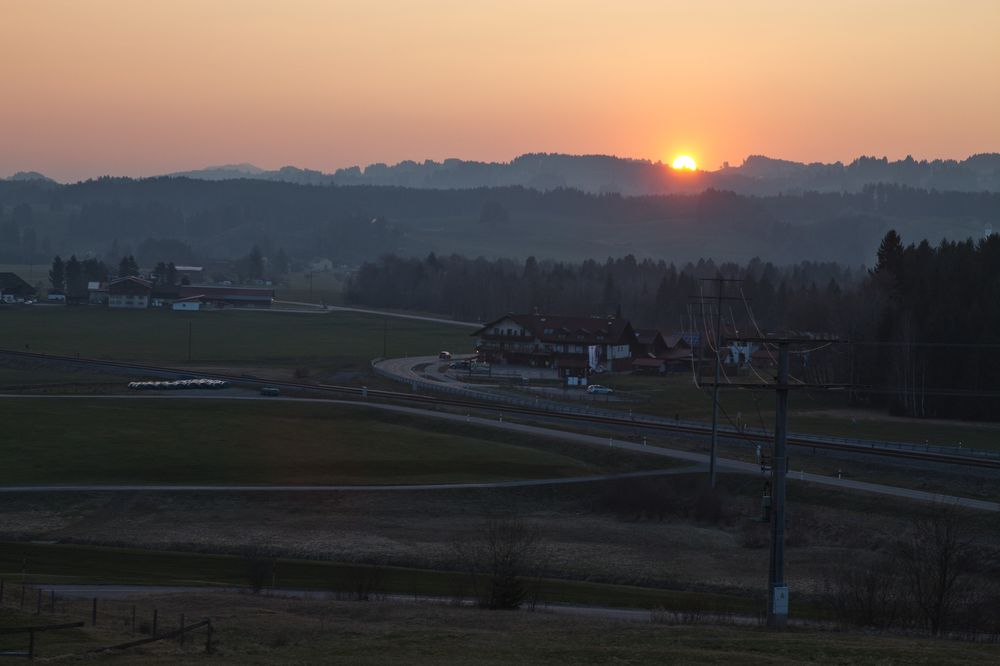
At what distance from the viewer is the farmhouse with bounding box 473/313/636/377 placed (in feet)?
377

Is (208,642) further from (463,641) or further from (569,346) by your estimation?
(569,346)

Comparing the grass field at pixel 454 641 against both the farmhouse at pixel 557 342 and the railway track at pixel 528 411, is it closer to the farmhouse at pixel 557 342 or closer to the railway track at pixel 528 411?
the railway track at pixel 528 411

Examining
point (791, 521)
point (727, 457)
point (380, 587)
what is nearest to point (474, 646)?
point (380, 587)

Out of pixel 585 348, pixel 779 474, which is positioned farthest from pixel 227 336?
pixel 779 474

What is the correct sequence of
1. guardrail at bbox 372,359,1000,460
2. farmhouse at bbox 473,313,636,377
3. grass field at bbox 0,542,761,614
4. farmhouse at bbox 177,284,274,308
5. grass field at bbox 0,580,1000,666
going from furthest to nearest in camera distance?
farmhouse at bbox 177,284,274,308, farmhouse at bbox 473,313,636,377, guardrail at bbox 372,359,1000,460, grass field at bbox 0,542,761,614, grass field at bbox 0,580,1000,666

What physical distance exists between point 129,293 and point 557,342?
93654 mm

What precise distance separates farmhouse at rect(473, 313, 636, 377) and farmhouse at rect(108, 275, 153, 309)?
83.3 metres

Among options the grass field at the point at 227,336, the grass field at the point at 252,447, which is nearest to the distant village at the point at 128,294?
the grass field at the point at 227,336

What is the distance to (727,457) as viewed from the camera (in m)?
64.6

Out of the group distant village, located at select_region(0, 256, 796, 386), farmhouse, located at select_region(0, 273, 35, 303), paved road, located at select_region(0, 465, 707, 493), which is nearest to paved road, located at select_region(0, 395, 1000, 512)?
paved road, located at select_region(0, 465, 707, 493)

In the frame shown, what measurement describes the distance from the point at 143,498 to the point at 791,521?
29194mm

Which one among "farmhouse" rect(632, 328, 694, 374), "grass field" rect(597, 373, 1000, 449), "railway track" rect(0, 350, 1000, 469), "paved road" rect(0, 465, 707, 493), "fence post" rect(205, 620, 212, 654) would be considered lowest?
"paved road" rect(0, 465, 707, 493)

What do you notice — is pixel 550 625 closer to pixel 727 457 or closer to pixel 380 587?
pixel 380 587

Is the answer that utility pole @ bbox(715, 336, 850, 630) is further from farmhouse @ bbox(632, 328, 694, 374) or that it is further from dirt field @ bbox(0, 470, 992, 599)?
farmhouse @ bbox(632, 328, 694, 374)
